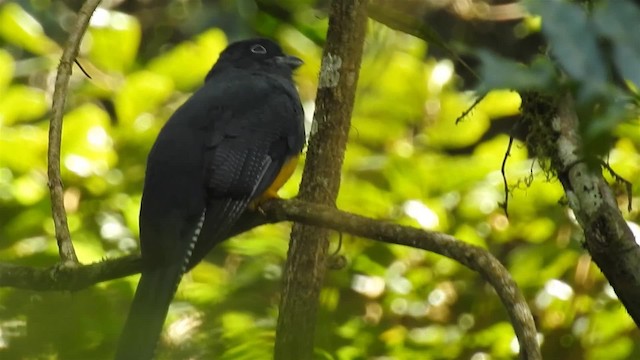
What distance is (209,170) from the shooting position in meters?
3.65

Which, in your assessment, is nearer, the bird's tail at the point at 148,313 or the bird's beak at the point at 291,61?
the bird's tail at the point at 148,313

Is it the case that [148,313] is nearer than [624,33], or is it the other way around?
[624,33]

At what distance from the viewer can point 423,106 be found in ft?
→ 13.3

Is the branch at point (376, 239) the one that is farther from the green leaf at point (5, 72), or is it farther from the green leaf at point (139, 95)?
the green leaf at point (5, 72)

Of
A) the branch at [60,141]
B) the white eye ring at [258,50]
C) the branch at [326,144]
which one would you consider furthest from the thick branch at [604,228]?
the white eye ring at [258,50]

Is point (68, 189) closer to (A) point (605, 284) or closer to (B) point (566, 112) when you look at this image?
(B) point (566, 112)

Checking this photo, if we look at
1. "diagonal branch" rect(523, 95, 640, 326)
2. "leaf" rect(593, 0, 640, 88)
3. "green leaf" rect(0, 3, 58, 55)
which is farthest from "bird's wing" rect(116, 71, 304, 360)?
"leaf" rect(593, 0, 640, 88)

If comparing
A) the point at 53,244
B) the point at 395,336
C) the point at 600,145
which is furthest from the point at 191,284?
the point at 600,145

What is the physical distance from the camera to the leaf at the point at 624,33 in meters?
1.34

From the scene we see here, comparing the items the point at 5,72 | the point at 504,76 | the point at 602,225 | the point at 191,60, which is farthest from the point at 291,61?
the point at 504,76

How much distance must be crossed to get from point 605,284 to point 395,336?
34.2 inches

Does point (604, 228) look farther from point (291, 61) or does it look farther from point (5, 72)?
point (5, 72)

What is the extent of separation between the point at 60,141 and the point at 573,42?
2043 mm

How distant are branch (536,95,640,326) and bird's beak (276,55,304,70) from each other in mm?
1656
